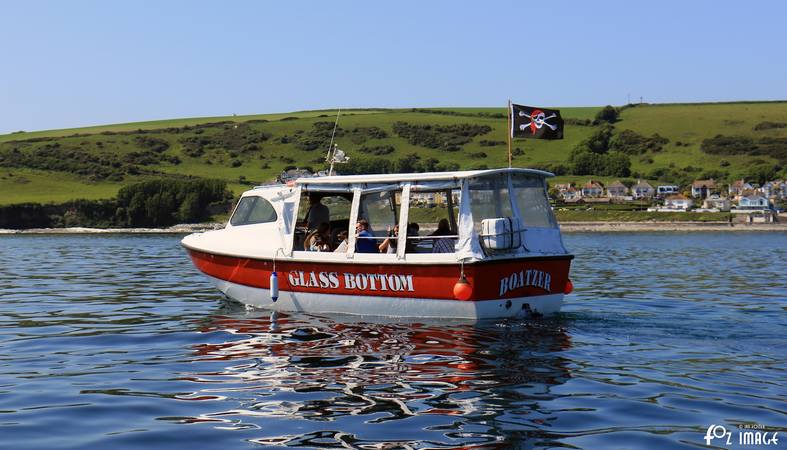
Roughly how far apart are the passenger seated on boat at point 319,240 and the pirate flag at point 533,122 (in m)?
4.73

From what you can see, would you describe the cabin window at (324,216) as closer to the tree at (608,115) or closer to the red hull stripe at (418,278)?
the red hull stripe at (418,278)

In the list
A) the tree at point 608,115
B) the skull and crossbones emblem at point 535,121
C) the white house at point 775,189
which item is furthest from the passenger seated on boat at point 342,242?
the tree at point 608,115

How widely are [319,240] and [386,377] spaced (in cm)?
707

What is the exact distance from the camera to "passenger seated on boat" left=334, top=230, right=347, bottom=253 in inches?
738

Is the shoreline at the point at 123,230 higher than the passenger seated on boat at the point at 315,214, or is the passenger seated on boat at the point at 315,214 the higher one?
the passenger seated on boat at the point at 315,214

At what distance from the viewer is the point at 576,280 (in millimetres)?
30719

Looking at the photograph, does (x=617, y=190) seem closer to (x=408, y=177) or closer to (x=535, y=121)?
(x=535, y=121)

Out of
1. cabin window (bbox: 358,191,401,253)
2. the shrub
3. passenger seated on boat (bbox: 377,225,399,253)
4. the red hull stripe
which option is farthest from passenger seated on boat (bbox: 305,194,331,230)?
the shrub

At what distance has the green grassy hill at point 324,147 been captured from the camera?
432 feet

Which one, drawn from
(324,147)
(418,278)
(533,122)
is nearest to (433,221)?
(418,278)

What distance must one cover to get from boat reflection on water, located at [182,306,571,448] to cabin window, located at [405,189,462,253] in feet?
5.25

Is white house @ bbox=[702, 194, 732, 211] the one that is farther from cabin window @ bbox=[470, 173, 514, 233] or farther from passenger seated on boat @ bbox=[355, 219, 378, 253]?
passenger seated on boat @ bbox=[355, 219, 378, 253]

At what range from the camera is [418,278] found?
1756 centimetres

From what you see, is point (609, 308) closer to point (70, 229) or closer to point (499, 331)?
point (499, 331)
